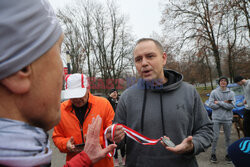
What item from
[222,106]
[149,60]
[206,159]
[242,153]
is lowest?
[206,159]

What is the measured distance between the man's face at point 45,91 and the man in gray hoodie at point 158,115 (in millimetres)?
1051

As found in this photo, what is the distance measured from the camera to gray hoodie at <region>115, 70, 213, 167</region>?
179cm

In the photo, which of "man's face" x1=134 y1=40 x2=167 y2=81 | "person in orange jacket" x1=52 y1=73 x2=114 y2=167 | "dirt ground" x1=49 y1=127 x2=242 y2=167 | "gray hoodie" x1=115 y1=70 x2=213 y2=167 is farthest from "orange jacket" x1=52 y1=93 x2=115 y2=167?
"dirt ground" x1=49 y1=127 x2=242 y2=167

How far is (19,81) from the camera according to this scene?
0.61 m

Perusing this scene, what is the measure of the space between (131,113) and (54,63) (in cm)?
142

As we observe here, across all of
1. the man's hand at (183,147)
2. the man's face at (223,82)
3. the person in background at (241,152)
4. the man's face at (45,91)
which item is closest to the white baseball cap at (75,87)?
the man's hand at (183,147)

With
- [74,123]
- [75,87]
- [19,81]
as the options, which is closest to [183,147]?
[19,81]

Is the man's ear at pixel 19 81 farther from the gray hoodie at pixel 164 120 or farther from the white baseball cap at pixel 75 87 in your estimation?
the white baseball cap at pixel 75 87

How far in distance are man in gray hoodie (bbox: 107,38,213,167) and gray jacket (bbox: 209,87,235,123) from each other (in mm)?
3853

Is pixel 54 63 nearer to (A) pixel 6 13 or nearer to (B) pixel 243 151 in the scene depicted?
(A) pixel 6 13

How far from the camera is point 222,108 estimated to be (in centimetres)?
522

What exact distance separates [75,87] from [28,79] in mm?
2159

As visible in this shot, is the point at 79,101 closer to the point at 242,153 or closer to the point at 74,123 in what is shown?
the point at 74,123

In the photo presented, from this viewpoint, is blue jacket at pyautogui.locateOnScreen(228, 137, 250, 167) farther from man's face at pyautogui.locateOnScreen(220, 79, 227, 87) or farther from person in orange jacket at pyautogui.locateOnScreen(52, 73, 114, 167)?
man's face at pyautogui.locateOnScreen(220, 79, 227, 87)
